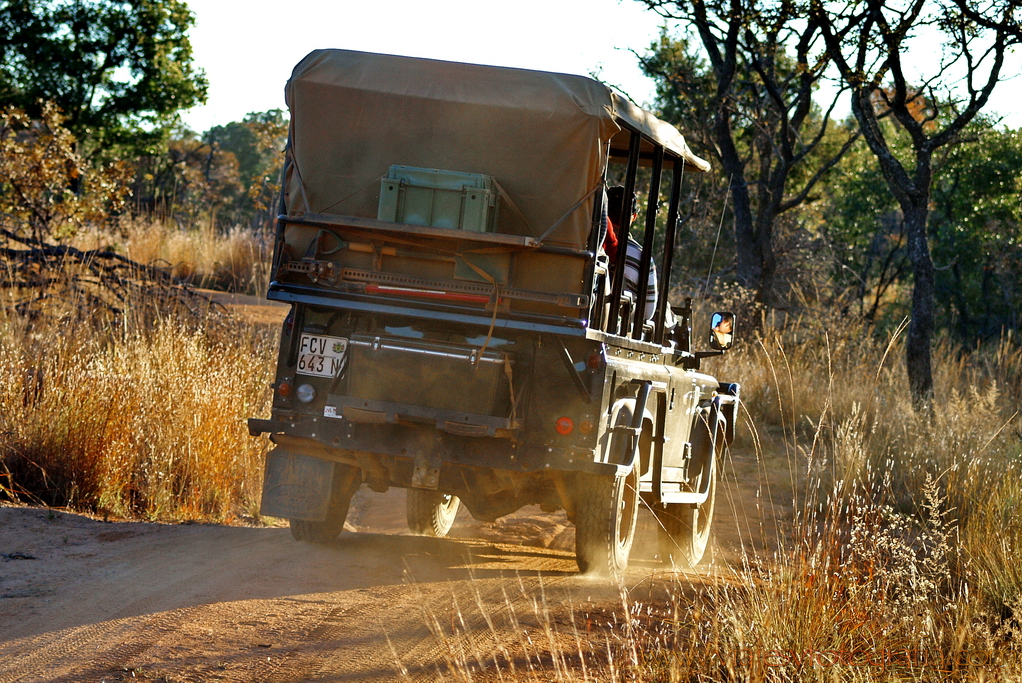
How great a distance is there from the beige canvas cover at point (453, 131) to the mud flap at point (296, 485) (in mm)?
1370

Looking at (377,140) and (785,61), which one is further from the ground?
(785,61)

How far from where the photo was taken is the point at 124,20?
25.1 metres

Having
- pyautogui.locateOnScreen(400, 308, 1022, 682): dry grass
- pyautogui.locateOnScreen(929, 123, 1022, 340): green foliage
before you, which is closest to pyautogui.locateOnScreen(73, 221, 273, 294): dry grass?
pyautogui.locateOnScreen(400, 308, 1022, 682): dry grass

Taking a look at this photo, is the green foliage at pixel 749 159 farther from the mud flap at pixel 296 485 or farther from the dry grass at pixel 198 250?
the mud flap at pixel 296 485

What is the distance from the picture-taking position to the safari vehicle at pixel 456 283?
508cm

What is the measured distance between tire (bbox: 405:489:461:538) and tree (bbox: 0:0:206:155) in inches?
787

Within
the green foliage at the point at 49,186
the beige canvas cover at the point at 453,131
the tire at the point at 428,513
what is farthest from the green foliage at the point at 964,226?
the beige canvas cover at the point at 453,131

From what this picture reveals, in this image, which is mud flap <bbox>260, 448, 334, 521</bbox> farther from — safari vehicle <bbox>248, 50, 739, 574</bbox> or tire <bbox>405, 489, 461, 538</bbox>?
tire <bbox>405, 489, 461, 538</bbox>

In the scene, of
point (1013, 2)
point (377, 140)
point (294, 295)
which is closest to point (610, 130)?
point (377, 140)

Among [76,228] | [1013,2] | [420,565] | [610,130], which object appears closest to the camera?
[610,130]

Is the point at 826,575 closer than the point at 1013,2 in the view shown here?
Yes

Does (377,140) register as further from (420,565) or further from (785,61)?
(785,61)

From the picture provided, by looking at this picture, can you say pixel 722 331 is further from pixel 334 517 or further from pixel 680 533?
pixel 334 517

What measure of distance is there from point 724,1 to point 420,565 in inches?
460
